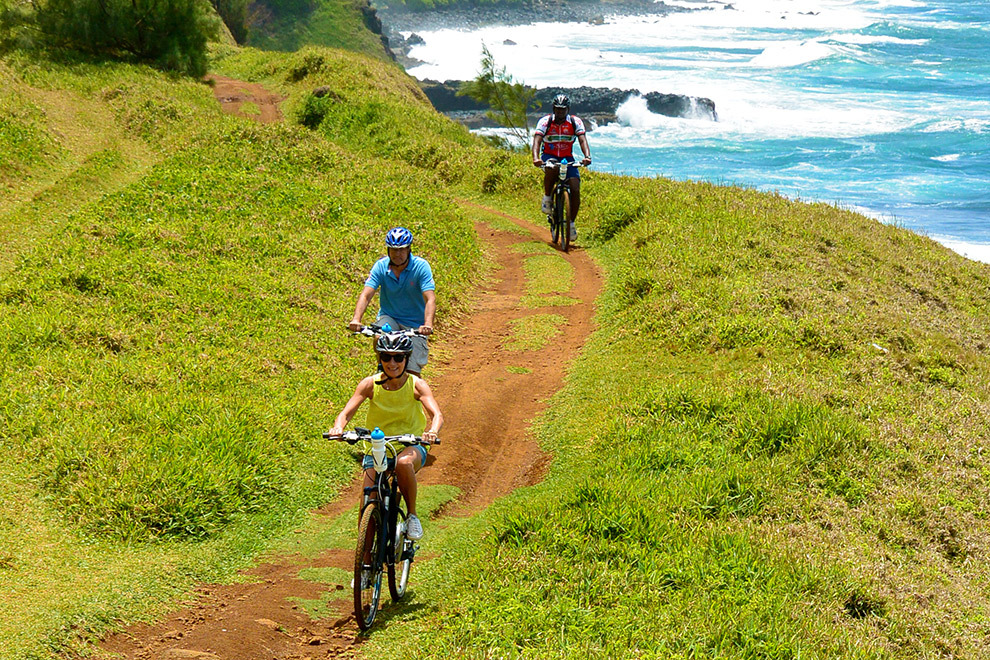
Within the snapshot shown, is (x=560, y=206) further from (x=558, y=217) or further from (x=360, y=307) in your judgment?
(x=360, y=307)

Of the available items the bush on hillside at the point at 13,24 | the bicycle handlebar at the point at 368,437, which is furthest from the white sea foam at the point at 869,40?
the bicycle handlebar at the point at 368,437

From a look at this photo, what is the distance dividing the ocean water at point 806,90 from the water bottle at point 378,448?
63.2 ft

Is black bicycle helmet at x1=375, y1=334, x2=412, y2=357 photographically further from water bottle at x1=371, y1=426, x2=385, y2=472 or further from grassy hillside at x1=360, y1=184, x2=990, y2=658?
grassy hillside at x1=360, y1=184, x2=990, y2=658

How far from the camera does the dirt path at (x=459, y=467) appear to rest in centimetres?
675

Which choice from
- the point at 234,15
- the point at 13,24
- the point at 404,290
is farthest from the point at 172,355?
the point at 234,15

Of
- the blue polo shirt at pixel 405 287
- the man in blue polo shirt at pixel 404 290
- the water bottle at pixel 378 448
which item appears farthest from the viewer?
the blue polo shirt at pixel 405 287

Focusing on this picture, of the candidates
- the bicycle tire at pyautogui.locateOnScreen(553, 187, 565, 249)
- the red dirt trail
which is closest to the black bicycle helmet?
the red dirt trail

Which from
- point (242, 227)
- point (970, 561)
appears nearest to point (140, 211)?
point (242, 227)

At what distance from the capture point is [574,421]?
11.2 meters

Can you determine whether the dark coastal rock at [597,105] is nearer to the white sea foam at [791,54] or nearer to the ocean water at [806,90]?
the ocean water at [806,90]

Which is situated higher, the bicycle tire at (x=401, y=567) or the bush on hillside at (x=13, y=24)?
the bush on hillside at (x=13, y=24)

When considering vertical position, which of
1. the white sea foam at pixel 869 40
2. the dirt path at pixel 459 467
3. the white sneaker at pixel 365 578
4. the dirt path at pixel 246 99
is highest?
the white sea foam at pixel 869 40

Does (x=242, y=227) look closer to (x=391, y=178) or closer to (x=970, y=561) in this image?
(x=391, y=178)

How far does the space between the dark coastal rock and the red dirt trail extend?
49.3 meters
